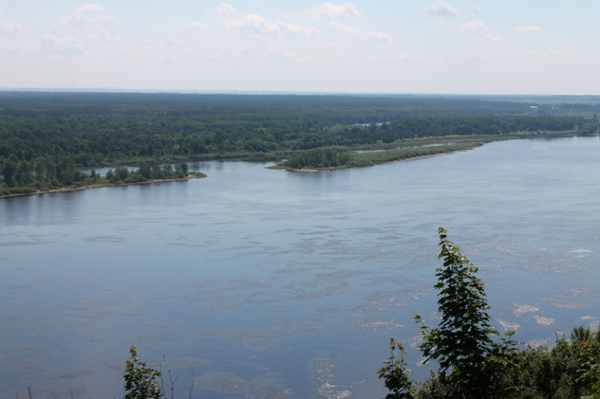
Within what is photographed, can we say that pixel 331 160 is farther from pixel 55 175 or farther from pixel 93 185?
pixel 55 175

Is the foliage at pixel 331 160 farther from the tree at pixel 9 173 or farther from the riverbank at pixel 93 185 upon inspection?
the tree at pixel 9 173

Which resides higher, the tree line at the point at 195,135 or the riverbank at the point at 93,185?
the tree line at the point at 195,135

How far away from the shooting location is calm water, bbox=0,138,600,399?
1145 centimetres

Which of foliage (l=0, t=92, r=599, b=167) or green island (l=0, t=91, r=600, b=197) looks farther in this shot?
foliage (l=0, t=92, r=599, b=167)

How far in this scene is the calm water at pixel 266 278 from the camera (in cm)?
1145

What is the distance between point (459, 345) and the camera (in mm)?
5859

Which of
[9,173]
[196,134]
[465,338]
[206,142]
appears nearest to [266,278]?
[465,338]

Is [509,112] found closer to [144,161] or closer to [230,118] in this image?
[230,118]

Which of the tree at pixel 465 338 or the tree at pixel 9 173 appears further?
the tree at pixel 9 173

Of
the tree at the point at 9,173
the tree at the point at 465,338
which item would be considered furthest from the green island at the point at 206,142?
the tree at the point at 465,338

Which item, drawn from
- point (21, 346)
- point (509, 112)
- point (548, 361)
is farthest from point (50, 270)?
point (509, 112)

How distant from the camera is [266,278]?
15.8 meters

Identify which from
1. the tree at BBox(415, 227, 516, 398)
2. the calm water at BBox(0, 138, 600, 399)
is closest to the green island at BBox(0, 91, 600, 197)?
the calm water at BBox(0, 138, 600, 399)

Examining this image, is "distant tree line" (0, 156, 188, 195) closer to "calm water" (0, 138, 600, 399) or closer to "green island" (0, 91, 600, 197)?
"green island" (0, 91, 600, 197)
